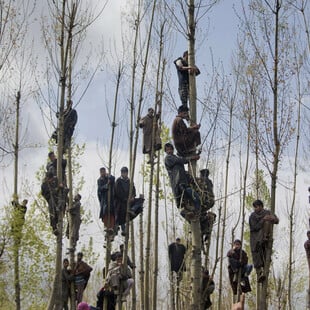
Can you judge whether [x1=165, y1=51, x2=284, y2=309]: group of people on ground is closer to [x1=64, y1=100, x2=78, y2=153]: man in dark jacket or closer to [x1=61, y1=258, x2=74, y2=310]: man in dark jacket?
[x1=61, y1=258, x2=74, y2=310]: man in dark jacket

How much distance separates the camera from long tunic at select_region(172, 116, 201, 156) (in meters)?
10.5

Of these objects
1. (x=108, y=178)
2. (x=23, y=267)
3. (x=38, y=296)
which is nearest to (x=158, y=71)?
(x=108, y=178)

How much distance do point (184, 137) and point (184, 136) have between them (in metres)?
0.02

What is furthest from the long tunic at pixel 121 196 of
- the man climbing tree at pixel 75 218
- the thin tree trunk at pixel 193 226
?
the thin tree trunk at pixel 193 226

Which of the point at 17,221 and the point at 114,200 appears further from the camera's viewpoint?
the point at 17,221

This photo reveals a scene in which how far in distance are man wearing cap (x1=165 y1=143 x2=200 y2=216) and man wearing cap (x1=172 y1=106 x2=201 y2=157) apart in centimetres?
18

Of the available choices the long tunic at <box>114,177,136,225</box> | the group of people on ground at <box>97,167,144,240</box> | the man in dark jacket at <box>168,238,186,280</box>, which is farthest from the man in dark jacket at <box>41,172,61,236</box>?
the man in dark jacket at <box>168,238,186,280</box>

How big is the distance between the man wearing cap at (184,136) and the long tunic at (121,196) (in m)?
3.73

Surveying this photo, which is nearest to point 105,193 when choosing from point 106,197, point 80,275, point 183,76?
point 106,197

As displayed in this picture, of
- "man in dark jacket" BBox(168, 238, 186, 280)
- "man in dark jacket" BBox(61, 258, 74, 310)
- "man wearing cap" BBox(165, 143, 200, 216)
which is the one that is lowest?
"man in dark jacket" BBox(61, 258, 74, 310)

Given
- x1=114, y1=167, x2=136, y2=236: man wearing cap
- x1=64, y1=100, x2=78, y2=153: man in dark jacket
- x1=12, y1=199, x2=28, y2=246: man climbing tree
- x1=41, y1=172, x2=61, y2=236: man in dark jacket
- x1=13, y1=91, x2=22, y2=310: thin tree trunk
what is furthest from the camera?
x1=13, y1=91, x2=22, y2=310: thin tree trunk

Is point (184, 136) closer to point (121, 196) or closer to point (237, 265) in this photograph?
point (237, 265)

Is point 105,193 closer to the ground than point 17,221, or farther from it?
farther from it

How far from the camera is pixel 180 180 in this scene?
35.3 feet
